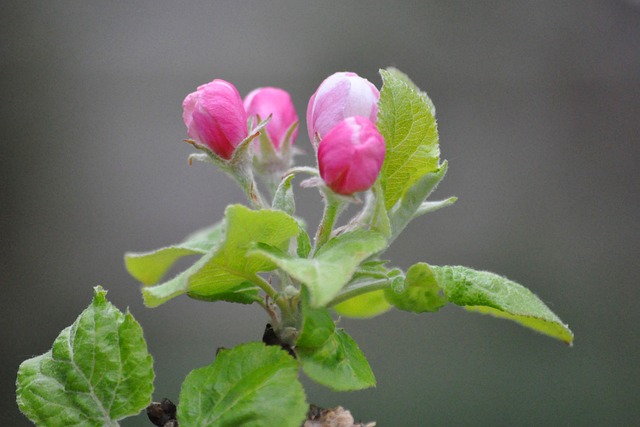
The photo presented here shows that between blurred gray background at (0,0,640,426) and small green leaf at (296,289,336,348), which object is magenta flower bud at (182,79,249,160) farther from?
blurred gray background at (0,0,640,426)

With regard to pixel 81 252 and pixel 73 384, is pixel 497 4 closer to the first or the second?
pixel 81 252

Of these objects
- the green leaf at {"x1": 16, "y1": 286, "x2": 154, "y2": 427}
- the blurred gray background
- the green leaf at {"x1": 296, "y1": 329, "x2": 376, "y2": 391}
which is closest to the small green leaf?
the green leaf at {"x1": 296, "y1": 329, "x2": 376, "y2": 391}

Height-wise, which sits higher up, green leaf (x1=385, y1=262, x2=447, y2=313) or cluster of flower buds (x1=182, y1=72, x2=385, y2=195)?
cluster of flower buds (x1=182, y1=72, x2=385, y2=195)

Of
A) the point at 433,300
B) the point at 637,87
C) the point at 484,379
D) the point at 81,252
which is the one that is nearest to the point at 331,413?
the point at 433,300

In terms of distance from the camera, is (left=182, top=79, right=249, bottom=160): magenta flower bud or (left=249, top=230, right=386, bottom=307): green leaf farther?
(left=182, top=79, right=249, bottom=160): magenta flower bud

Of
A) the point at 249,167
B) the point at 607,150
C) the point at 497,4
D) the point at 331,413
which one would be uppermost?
the point at 497,4
